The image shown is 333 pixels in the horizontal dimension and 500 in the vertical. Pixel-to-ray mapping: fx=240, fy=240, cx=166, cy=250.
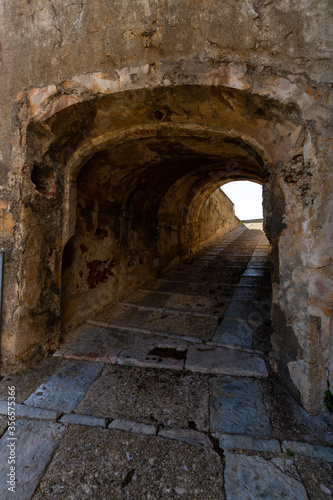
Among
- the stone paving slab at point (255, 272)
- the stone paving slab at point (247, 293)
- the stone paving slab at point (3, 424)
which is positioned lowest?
the stone paving slab at point (3, 424)

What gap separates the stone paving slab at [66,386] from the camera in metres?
1.82

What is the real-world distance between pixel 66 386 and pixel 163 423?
2.96ft

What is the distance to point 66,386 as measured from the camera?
200cm

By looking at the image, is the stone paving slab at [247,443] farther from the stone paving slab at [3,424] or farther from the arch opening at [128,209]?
the arch opening at [128,209]

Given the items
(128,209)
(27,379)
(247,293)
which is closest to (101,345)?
(27,379)

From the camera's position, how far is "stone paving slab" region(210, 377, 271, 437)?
1.58 m

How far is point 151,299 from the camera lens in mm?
3990

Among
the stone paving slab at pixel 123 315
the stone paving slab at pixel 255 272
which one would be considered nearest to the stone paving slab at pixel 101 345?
the stone paving slab at pixel 123 315

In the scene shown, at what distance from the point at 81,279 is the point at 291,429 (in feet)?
8.60

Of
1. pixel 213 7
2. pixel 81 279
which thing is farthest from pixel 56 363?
pixel 213 7

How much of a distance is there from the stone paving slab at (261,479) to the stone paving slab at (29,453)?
3.35ft

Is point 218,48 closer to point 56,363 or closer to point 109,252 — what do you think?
point 109,252

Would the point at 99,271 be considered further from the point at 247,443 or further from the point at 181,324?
the point at 247,443

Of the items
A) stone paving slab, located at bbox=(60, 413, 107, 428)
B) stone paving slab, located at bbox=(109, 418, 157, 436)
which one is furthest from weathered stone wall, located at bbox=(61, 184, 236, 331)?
stone paving slab, located at bbox=(109, 418, 157, 436)
